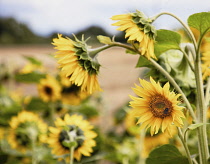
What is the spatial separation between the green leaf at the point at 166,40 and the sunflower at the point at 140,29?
1.6 inches

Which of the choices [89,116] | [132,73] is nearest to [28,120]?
[89,116]

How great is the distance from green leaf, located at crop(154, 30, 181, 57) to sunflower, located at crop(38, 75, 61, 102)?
2.43 ft

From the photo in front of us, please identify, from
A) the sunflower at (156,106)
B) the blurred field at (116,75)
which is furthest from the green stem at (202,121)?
the blurred field at (116,75)

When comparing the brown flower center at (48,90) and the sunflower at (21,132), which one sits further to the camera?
the brown flower center at (48,90)

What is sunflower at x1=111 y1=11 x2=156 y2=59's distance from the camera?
47 cm

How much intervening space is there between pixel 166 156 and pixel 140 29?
0.21 meters

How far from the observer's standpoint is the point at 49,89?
124 centimetres

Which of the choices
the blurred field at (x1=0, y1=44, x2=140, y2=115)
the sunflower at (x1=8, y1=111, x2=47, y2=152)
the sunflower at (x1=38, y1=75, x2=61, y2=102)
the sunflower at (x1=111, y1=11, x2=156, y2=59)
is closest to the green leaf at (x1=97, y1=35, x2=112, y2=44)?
the sunflower at (x1=111, y1=11, x2=156, y2=59)

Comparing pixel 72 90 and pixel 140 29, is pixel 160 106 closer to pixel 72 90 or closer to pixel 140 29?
pixel 140 29

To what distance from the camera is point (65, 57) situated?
19.7 inches

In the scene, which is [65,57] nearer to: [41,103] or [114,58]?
[41,103]

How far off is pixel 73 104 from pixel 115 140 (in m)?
0.30

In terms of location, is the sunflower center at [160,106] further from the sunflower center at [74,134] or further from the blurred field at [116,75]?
the blurred field at [116,75]

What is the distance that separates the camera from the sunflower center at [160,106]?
18.2 inches
